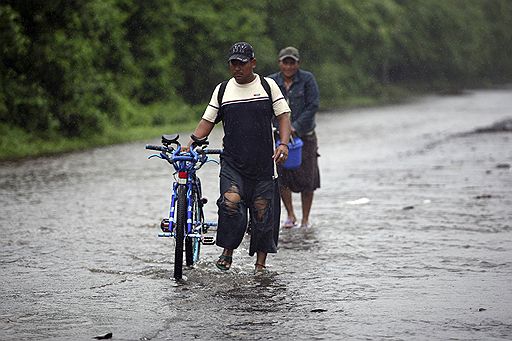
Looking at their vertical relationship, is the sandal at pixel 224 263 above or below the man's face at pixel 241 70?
below

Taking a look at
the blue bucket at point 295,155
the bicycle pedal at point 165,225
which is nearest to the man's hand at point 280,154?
the bicycle pedal at point 165,225

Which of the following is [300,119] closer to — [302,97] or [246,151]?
[302,97]

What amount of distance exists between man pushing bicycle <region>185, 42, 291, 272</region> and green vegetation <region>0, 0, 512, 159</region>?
14.5 metres

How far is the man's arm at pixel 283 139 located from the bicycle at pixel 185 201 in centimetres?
49

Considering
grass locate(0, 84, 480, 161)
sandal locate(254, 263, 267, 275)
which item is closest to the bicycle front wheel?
sandal locate(254, 263, 267, 275)

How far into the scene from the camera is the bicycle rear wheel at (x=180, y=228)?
8555mm

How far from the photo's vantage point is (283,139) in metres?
9.07

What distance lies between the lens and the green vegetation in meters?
25.7

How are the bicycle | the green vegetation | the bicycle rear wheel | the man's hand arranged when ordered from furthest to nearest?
the green vegetation
the man's hand
the bicycle
the bicycle rear wheel

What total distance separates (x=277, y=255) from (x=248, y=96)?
1.86m

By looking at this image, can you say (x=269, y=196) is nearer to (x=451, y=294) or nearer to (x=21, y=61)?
(x=451, y=294)

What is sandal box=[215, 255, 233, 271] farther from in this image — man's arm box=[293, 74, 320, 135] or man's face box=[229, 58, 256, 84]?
man's arm box=[293, 74, 320, 135]

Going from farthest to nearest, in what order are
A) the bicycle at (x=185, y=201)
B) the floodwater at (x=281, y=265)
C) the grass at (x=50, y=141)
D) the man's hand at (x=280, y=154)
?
the grass at (x=50, y=141) → the man's hand at (x=280, y=154) → the bicycle at (x=185, y=201) → the floodwater at (x=281, y=265)

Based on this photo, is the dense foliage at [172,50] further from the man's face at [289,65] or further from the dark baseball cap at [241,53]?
the dark baseball cap at [241,53]
